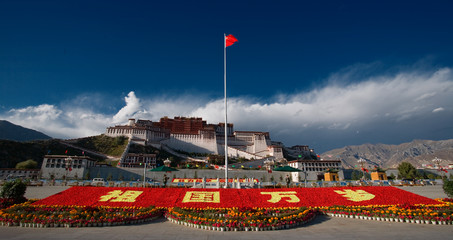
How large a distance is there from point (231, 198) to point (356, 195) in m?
9.14

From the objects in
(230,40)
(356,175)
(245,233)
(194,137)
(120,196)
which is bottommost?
(245,233)

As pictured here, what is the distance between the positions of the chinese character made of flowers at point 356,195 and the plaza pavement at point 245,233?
5.06 m

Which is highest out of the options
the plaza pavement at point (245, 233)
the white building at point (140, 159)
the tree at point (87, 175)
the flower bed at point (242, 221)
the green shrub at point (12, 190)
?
the white building at point (140, 159)

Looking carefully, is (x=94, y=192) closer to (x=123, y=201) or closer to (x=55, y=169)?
(x=123, y=201)

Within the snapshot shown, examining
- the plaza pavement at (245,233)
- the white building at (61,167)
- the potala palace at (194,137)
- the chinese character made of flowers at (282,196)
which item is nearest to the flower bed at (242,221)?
the plaza pavement at (245,233)

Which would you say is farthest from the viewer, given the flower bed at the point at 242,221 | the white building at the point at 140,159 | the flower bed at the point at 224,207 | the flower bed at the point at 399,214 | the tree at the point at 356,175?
the white building at the point at 140,159

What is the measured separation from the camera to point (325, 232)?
8.84 meters

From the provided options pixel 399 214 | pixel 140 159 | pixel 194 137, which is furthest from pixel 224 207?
pixel 194 137

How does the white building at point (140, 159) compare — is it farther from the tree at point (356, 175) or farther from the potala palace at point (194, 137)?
the tree at point (356, 175)

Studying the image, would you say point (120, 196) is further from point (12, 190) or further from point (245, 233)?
point (245, 233)

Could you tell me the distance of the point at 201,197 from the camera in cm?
1524

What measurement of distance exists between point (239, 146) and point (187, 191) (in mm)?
76767

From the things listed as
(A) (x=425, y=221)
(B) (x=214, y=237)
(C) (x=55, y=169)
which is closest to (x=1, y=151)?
(C) (x=55, y=169)

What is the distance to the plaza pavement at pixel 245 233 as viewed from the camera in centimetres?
790
